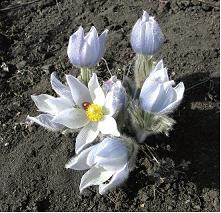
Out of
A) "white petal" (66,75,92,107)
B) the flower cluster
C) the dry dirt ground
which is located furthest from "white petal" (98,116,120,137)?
the dry dirt ground

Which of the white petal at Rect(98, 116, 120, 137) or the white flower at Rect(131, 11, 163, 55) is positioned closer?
the white petal at Rect(98, 116, 120, 137)

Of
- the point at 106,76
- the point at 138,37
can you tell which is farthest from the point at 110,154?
the point at 106,76

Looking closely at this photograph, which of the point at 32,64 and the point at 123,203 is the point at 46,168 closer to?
the point at 123,203

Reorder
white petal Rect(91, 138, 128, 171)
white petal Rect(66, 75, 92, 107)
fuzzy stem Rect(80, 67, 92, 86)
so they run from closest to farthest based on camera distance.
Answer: white petal Rect(91, 138, 128, 171) < white petal Rect(66, 75, 92, 107) < fuzzy stem Rect(80, 67, 92, 86)

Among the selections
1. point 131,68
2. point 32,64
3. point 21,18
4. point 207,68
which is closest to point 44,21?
point 21,18

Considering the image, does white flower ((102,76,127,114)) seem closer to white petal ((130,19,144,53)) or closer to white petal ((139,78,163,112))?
white petal ((139,78,163,112))

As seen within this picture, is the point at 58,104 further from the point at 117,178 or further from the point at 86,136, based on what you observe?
the point at 117,178
